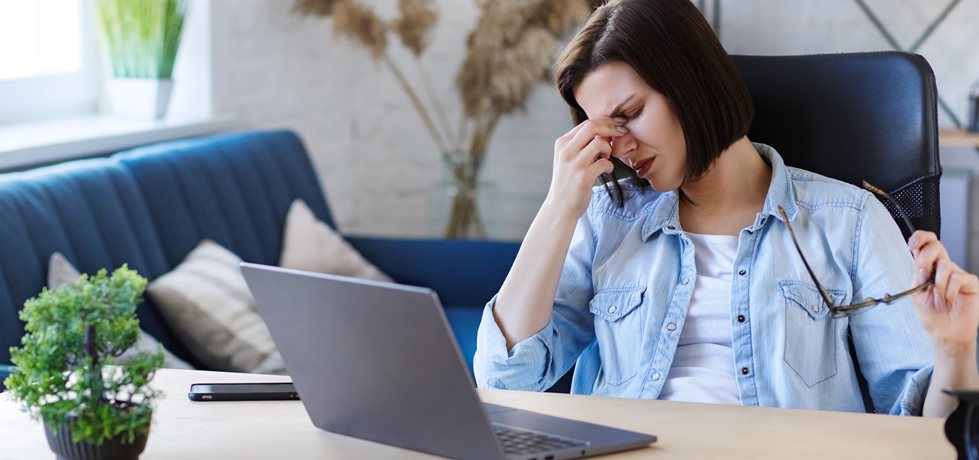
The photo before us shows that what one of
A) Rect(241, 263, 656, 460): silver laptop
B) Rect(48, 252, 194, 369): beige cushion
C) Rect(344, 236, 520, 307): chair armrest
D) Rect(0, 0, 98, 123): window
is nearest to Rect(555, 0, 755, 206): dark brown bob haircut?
Rect(241, 263, 656, 460): silver laptop

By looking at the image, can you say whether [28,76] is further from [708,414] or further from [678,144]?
[708,414]

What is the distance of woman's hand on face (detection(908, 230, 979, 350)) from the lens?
1374 mm

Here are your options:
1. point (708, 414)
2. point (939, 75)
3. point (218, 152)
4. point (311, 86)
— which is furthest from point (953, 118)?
point (708, 414)

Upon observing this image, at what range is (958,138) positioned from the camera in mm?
3695

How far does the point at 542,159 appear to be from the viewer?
4.26 m

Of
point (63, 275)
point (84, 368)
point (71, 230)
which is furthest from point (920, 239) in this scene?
point (71, 230)

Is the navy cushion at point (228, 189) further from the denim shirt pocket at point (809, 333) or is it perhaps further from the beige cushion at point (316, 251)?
the denim shirt pocket at point (809, 333)

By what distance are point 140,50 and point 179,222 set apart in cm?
63

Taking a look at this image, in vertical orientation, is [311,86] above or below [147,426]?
below

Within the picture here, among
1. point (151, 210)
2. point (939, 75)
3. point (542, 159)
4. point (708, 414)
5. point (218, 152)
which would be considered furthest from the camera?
point (542, 159)

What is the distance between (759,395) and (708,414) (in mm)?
318

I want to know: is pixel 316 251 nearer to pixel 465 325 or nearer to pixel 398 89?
pixel 465 325

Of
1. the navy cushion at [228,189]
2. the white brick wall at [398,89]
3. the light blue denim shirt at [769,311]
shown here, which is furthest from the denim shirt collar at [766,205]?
the white brick wall at [398,89]

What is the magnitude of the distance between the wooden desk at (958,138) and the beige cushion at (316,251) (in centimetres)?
171
